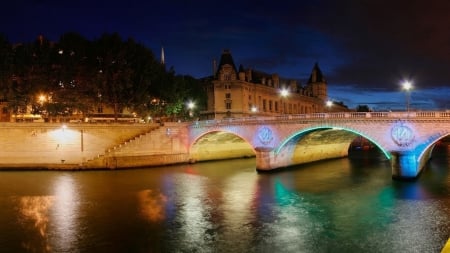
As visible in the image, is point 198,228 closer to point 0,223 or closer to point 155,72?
point 0,223

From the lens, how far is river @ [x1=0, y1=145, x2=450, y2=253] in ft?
69.6

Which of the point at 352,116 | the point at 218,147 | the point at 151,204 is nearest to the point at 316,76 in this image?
the point at 218,147

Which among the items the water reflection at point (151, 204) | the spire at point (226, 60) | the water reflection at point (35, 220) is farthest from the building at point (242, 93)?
the water reflection at point (35, 220)

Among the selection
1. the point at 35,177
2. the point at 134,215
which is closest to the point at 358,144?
the point at 35,177

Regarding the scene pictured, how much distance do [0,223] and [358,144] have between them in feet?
261

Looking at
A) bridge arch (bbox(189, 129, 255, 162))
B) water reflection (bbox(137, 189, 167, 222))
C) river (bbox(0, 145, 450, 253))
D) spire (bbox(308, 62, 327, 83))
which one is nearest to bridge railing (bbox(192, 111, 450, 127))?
bridge arch (bbox(189, 129, 255, 162))

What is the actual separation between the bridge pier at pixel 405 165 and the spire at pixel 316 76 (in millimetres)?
83628

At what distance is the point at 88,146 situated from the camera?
56.3 m

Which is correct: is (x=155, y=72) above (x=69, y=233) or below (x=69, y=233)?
above

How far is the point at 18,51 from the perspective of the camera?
59562 mm

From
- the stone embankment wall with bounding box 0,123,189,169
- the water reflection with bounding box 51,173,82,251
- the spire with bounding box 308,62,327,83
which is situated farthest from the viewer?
the spire with bounding box 308,62,327,83

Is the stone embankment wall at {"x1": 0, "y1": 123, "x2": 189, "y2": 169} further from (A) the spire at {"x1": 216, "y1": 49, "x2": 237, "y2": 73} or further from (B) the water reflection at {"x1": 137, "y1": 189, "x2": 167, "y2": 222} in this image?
(A) the spire at {"x1": 216, "y1": 49, "x2": 237, "y2": 73}

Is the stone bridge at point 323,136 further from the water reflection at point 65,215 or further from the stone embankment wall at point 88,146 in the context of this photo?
the water reflection at point 65,215

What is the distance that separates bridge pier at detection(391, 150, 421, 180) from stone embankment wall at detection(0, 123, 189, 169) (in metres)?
29.8
